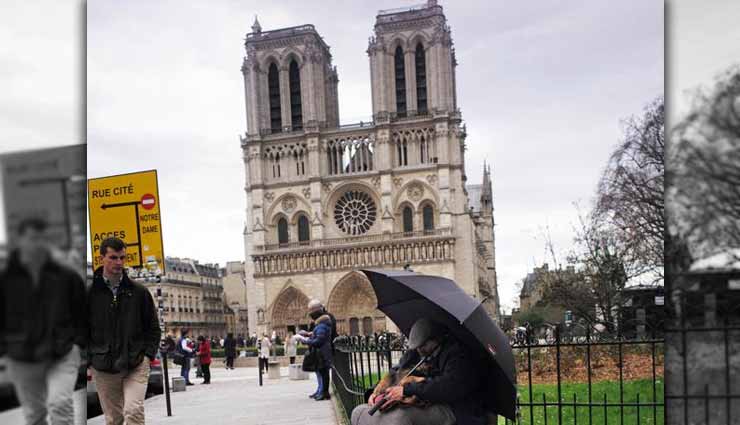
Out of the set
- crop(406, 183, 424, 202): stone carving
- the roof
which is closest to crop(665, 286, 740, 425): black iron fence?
crop(406, 183, 424, 202): stone carving

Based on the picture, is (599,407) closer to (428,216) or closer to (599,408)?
(599,408)

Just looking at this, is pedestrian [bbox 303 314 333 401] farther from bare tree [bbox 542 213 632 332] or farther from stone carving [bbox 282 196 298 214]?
stone carving [bbox 282 196 298 214]

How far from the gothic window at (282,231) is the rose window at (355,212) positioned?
3.96 metres

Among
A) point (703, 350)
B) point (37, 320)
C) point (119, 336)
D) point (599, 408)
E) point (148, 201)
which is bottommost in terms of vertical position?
point (599, 408)

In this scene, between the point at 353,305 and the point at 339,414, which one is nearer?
the point at 339,414

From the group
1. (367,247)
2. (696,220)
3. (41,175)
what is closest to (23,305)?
(41,175)

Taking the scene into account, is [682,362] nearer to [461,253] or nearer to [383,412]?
[383,412]

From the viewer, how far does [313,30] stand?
51.4m

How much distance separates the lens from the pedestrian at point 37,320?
180cm

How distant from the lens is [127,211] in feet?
27.2

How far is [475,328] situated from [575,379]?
27.7 feet

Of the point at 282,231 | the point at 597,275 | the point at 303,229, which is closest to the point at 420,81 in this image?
Answer: the point at 303,229

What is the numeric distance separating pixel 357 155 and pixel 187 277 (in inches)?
1082

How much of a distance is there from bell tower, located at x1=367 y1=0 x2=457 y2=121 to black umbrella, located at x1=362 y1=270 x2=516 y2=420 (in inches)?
1816
